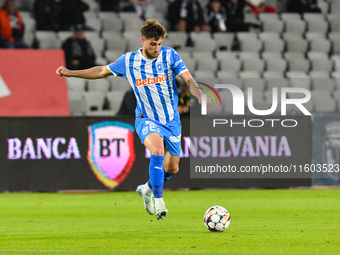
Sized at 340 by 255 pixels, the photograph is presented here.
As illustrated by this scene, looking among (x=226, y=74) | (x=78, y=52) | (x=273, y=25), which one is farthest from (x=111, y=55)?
(x=273, y=25)

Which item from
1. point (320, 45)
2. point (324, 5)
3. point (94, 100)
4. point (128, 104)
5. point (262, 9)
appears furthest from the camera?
point (324, 5)

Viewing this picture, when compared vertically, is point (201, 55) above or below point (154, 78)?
below

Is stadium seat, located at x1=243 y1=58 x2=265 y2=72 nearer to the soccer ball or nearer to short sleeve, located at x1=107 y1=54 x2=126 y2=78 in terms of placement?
short sleeve, located at x1=107 y1=54 x2=126 y2=78

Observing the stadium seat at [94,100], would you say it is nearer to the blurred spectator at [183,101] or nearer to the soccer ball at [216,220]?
the blurred spectator at [183,101]

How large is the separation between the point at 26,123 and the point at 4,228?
4777 mm

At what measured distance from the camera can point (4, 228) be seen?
659 cm

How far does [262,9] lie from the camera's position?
59.7 ft

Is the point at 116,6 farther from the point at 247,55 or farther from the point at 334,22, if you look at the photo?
the point at 334,22

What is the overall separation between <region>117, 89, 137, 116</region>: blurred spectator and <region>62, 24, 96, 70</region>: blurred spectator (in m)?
2.48

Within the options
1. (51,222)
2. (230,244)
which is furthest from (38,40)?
(230,244)

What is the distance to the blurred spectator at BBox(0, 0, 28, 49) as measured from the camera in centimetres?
1385

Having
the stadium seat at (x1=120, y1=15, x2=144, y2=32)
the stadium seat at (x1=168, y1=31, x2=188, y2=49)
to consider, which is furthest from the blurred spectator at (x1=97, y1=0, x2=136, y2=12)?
the stadium seat at (x1=168, y1=31, x2=188, y2=49)

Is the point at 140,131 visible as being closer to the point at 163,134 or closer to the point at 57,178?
the point at 163,134

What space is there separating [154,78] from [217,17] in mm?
10286
